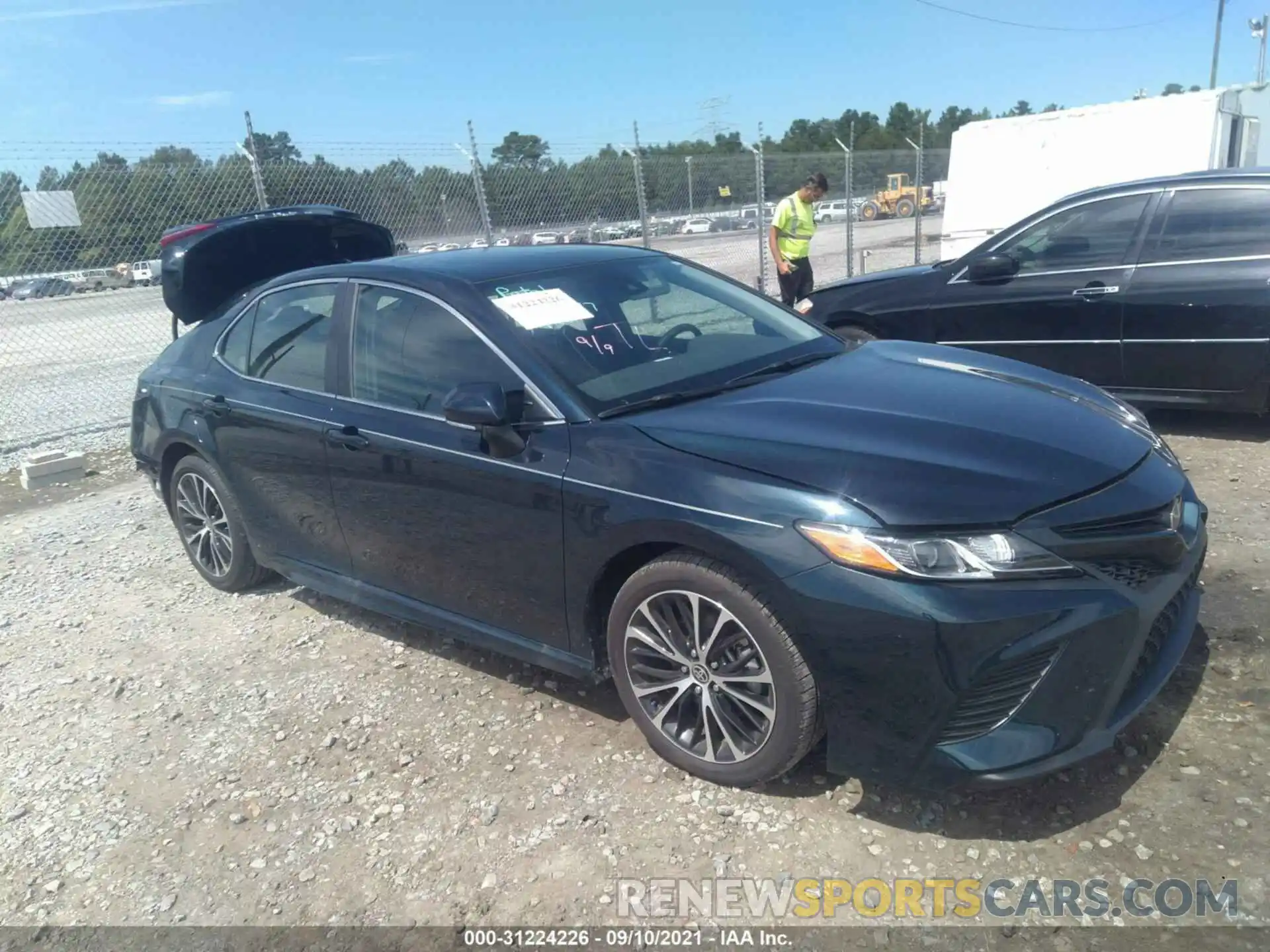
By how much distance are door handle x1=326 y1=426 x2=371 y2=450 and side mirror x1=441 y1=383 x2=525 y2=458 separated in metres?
0.61

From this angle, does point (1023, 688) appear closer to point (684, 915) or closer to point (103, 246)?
point (684, 915)

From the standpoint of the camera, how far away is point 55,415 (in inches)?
390

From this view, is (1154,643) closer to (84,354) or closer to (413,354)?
(413,354)

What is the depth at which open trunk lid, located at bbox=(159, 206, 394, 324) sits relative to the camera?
5.48 metres

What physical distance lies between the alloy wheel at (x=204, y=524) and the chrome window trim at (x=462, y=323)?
1.35 meters

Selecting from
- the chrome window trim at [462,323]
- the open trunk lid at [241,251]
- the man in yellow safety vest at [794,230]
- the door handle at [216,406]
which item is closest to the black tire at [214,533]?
the door handle at [216,406]

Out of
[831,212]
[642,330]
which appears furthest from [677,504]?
[831,212]

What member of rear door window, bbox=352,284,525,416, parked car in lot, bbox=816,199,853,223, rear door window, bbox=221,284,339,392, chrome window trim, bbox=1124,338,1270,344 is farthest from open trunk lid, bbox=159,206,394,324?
parked car in lot, bbox=816,199,853,223

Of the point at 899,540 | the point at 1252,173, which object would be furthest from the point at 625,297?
the point at 1252,173

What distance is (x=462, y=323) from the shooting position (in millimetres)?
3590

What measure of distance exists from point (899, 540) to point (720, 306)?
1.88 meters

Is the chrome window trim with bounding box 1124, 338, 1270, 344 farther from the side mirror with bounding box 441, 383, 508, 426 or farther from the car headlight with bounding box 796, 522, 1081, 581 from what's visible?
the side mirror with bounding box 441, 383, 508, 426

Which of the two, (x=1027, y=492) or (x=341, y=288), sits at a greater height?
(x=341, y=288)

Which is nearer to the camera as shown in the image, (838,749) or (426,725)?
(838,749)
